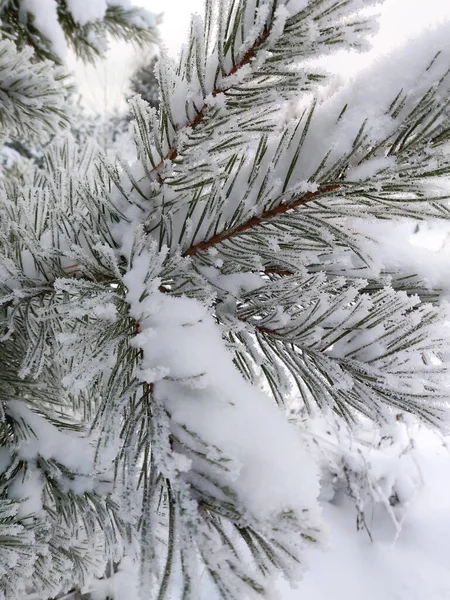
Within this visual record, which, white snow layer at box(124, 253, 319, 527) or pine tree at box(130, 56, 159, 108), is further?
pine tree at box(130, 56, 159, 108)

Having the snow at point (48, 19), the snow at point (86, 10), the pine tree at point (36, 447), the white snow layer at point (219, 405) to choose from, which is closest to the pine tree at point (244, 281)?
the white snow layer at point (219, 405)

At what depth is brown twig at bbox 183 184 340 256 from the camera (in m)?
0.49

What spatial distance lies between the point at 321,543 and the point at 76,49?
2290mm

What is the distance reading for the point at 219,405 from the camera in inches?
15.8

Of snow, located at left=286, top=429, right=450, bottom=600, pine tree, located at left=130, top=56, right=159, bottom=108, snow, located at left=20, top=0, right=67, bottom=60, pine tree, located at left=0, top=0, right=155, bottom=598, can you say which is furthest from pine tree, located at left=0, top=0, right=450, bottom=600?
pine tree, located at left=130, top=56, right=159, bottom=108

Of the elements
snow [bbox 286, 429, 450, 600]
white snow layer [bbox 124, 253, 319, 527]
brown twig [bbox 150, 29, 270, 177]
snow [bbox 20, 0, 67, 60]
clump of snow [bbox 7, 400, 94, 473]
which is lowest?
snow [bbox 286, 429, 450, 600]

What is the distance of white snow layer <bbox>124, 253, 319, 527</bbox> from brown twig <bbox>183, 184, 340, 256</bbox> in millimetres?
106

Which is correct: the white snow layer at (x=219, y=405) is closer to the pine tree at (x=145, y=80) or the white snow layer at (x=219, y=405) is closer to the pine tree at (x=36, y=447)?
the pine tree at (x=36, y=447)

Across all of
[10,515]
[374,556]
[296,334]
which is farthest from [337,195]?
[374,556]

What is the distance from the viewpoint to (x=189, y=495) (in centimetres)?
36

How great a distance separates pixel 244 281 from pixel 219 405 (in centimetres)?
23

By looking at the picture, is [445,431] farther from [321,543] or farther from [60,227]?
[60,227]

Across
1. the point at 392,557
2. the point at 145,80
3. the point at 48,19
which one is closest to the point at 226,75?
the point at 48,19

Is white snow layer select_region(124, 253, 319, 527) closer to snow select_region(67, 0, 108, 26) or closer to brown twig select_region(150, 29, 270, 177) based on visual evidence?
brown twig select_region(150, 29, 270, 177)
